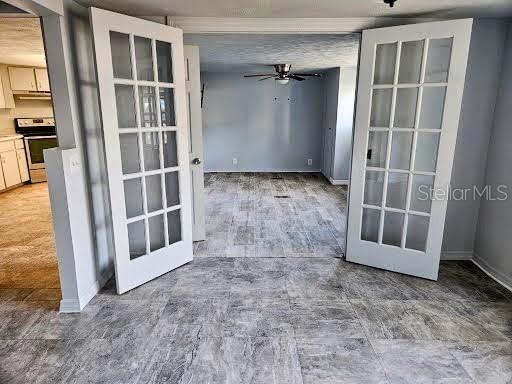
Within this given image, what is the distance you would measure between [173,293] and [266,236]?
1.43 m

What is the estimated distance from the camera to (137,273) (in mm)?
2654

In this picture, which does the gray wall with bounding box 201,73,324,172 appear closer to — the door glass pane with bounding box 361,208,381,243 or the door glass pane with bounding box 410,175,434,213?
the door glass pane with bounding box 361,208,381,243

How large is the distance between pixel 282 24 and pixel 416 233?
2.10 meters

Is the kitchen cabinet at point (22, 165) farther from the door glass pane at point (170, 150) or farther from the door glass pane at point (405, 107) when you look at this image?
the door glass pane at point (405, 107)

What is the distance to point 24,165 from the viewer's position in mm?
6074

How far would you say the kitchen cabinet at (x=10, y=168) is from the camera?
18.3ft

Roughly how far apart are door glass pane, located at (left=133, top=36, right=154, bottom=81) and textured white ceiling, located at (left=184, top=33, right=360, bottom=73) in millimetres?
918

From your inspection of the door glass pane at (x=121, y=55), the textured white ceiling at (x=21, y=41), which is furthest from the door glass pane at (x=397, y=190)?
the textured white ceiling at (x=21, y=41)

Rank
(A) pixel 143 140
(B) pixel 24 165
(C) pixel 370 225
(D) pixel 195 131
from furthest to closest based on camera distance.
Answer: (B) pixel 24 165 → (D) pixel 195 131 → (C) pixel 370 225 → (A) pixel 143 140

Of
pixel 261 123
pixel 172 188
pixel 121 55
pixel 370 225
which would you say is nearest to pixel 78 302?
pixel 172 188

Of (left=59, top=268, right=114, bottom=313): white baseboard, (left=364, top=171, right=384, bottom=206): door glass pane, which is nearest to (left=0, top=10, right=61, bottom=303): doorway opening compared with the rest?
(left=59, top=268, right=114, bottom=313): white baseboard

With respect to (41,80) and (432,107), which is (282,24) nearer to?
(432,107)

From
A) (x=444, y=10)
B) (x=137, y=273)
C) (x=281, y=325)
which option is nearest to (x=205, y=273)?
(x=137, y=273)

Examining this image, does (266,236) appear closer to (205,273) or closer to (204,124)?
(205,273)
